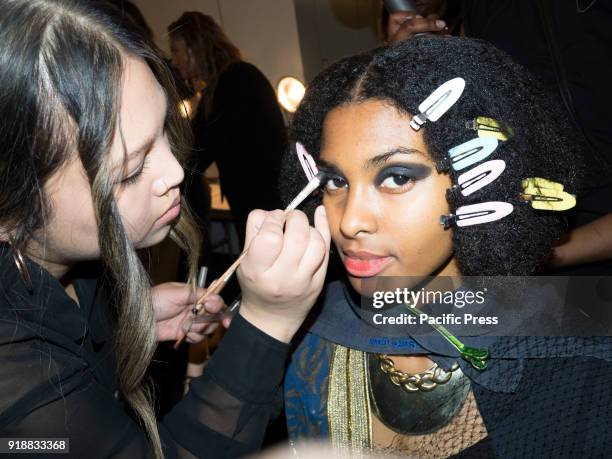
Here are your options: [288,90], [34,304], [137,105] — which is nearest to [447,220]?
[137,105]

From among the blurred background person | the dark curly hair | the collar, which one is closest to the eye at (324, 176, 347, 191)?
the dark curly hair

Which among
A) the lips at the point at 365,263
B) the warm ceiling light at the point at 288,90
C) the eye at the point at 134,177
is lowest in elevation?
the warm ceiling light at the point at 288,90

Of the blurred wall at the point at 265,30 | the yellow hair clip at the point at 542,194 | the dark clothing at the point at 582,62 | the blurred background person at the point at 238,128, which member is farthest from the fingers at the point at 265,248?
the blurred wall at the point at 265,30

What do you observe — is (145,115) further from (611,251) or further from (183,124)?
(611,251)

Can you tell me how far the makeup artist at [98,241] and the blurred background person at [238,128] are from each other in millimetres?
969

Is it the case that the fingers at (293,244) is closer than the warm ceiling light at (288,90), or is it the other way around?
the fingers at (293,244)

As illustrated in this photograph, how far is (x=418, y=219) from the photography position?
770 mm

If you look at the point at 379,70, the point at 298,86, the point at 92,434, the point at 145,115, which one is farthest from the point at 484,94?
the point at 298,86

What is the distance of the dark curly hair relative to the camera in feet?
2.50

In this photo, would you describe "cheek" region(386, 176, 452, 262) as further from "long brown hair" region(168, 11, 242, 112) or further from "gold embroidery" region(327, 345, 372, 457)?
"long brown hair" region(168, 11, 242, 112)

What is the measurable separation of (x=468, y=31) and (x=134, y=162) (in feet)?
2.54

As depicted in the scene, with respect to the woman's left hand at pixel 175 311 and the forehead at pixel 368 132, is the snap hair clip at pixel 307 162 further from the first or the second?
the woman's left hand at pixel 175 311

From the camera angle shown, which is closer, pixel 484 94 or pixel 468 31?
pixel 484 94

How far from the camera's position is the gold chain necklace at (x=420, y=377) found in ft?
2.65
